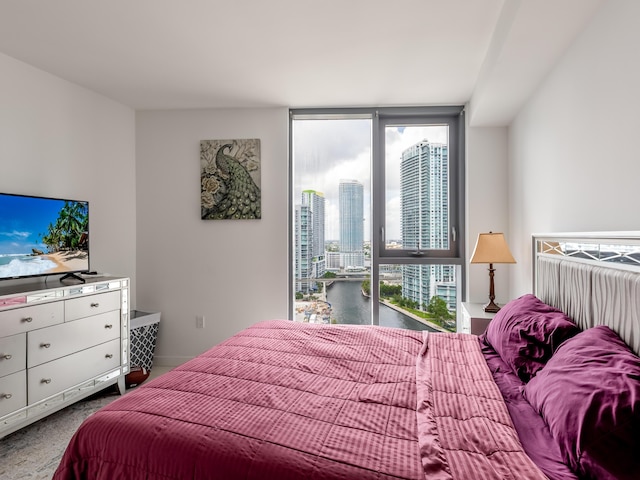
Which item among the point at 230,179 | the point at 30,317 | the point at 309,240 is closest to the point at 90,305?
the point at 30,317

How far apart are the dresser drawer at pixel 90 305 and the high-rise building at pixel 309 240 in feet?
5.52

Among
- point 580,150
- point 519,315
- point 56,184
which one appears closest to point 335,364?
point 519,315

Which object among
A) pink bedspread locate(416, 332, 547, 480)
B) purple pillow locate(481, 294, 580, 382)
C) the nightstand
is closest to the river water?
the nightstand

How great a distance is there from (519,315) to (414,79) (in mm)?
2084

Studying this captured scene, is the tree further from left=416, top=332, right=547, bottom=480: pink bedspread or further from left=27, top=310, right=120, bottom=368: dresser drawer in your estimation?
left=416, top=332, right=547, bottom=480: pink bedspread

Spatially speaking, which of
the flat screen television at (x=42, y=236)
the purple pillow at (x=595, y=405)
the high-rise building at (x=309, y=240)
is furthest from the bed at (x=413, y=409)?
the high-rise building at (x=309, y=240)

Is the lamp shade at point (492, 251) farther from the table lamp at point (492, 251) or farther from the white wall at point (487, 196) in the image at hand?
the white wall at point (487, 196)

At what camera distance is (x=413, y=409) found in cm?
124

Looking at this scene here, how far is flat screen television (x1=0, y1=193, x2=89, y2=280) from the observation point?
2.32 meters

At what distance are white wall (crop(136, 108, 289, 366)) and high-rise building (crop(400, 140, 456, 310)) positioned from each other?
1330 mm

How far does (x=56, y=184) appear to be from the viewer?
9.41 ft

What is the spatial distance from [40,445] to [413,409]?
2385 millimetres

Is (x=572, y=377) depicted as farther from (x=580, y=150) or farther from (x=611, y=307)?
(x=580, y=150)

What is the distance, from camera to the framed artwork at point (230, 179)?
11.7 ft
